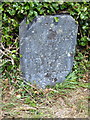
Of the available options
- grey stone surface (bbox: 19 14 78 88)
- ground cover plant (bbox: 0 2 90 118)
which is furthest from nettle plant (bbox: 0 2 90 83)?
grey stone surface (bbox: 19 14 78 88)

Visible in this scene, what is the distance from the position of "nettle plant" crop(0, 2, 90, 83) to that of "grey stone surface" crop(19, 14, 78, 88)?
102 mm

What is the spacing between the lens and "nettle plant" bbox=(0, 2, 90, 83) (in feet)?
7.64

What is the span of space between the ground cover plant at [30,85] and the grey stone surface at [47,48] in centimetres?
9

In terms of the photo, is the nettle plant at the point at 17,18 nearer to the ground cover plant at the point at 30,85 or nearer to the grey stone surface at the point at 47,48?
the ground cover plant at the point at 30,85

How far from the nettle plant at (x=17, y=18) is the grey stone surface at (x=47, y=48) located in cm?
10

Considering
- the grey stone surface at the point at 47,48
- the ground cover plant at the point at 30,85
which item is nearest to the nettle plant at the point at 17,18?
the ground cover plant at the point at 30,85

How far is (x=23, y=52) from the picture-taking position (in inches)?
97.3

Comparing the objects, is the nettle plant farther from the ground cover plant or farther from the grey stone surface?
the grey stone surface

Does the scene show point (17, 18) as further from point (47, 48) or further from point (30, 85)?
point (30, 85)

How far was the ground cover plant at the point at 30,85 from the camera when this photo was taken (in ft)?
7.48

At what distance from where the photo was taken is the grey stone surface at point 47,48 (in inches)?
93.0

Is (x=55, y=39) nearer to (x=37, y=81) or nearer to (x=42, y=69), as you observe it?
(x=42, y=69)

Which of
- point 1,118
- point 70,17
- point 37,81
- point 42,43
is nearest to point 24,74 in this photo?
point 37,81

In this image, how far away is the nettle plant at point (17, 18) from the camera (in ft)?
7.64
